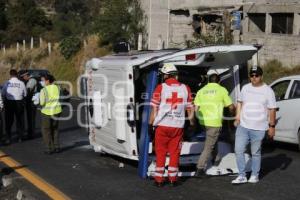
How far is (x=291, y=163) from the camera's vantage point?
11.2 m

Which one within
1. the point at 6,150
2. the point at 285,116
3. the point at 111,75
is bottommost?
the point at 6,150

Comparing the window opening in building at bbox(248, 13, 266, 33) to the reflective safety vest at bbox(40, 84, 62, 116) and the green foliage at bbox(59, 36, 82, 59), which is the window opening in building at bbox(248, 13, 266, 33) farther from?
the green foliage at bbox(59, 36, 82, 59)

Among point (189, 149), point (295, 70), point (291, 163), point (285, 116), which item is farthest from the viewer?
point (295, 70)

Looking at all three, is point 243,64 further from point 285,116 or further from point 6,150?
point 6,150

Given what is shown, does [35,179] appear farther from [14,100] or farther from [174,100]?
[14,100]

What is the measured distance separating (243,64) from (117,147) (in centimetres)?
258

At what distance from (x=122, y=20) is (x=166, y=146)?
29.6 metres

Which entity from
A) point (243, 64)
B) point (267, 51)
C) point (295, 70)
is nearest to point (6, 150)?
point (243, 64)

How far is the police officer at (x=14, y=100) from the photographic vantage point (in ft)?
48.3

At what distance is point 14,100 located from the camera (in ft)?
48.3

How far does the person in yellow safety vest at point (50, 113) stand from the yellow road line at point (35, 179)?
3.04 feet

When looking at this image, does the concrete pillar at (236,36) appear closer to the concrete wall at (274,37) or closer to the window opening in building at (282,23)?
the concrete wall at (274,37)

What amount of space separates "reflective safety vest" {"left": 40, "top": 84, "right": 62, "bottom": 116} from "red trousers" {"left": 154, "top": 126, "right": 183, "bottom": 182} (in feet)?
14.0

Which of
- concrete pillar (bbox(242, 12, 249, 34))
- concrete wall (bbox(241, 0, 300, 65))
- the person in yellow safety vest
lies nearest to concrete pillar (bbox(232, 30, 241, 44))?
concrete wall (bbox(241, 0, 300, 65))
